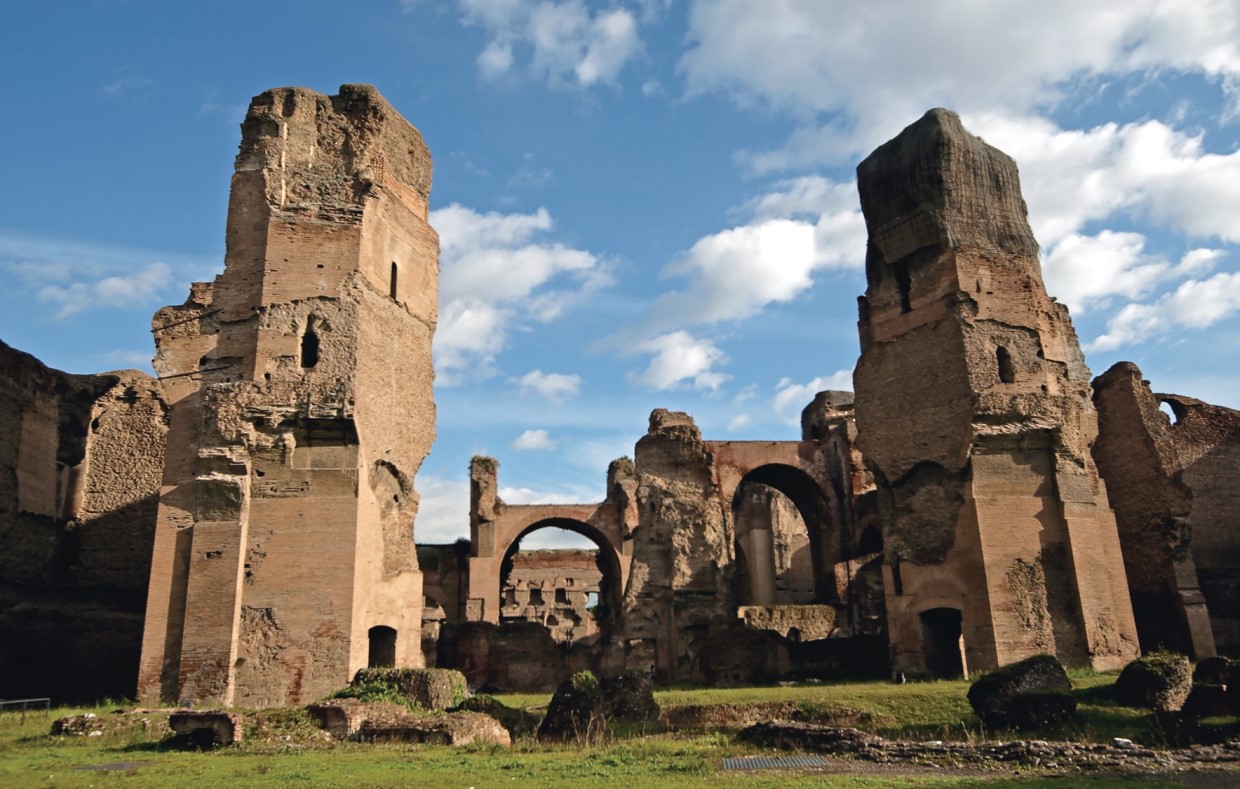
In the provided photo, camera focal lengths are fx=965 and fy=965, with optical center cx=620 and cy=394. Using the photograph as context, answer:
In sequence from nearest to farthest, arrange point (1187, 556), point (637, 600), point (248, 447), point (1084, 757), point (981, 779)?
1. point (981, 779)
2. point (1084, 757)
3. point (248, 447)
4. point (1187, 556)
5. point (637, 600)

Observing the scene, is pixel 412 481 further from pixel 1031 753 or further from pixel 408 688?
pixel 1031 753

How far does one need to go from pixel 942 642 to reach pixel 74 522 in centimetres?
1572

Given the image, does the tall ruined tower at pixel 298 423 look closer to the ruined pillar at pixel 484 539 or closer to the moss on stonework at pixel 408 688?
the moss on stonework at pixel 408 688

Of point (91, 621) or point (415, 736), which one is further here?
point (91, 621)

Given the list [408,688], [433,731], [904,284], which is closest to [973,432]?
[904,284]

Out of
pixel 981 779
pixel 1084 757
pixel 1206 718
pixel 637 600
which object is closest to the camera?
pixel 981 779

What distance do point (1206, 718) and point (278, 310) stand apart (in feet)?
43.1

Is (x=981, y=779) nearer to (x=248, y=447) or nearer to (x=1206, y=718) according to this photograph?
(x=1206, y=718)

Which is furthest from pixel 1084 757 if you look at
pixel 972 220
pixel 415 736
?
pixel 972 220

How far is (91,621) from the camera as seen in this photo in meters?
17.0

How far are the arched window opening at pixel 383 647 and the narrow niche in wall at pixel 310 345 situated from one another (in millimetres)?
4199

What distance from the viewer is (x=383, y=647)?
14875mm

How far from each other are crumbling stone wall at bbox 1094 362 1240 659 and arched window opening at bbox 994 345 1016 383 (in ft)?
16.0

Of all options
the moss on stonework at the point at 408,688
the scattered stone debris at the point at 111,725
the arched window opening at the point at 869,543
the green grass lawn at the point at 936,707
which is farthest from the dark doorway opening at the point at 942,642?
the scattered stone debris at the point at 111,725
